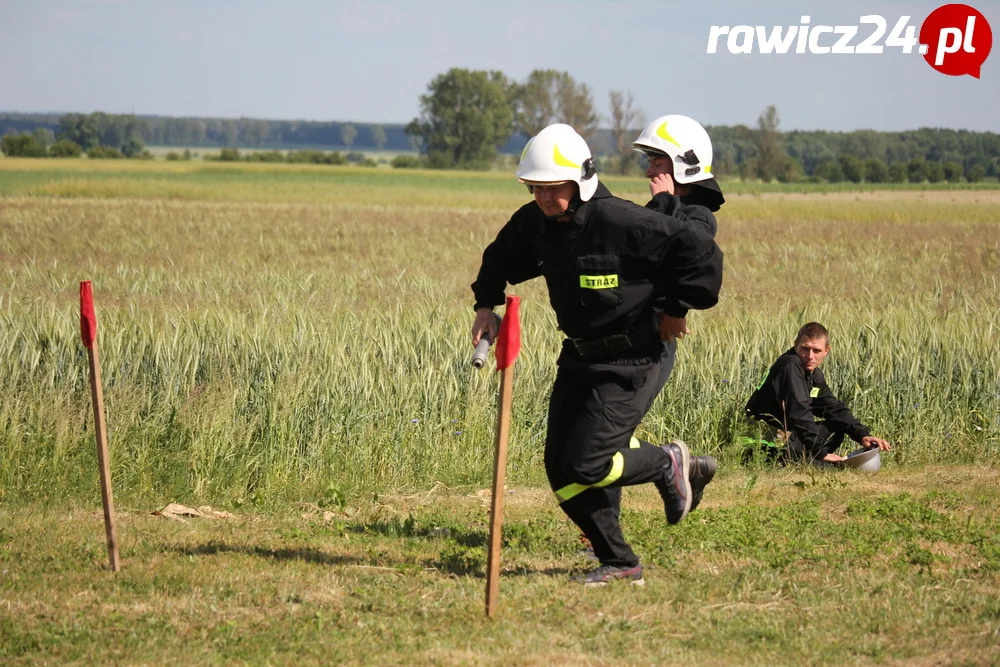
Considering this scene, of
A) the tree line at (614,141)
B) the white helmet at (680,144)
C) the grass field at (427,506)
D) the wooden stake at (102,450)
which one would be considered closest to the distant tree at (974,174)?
the tree line at (614,141)

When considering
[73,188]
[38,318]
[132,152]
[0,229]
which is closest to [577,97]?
[132,152]

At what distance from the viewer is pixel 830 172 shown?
9475 centimetres

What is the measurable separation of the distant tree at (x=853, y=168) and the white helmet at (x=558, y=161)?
91.0 meters

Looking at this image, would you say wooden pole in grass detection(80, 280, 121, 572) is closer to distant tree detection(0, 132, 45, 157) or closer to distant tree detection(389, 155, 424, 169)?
distant tree detection(0, 132, 45, 157)

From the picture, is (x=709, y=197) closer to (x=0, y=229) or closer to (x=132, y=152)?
(x=0, y=229)

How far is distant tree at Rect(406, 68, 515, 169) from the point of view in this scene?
128000 millimetres

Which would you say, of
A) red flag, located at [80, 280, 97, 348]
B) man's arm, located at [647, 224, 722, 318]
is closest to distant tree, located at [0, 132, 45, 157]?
→ red flag, located at [80, 280, 97, 348]

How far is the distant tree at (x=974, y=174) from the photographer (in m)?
76.9

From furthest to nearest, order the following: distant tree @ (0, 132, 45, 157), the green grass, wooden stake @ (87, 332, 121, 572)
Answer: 1. distant tree @ (0, 132, 45, 157)
2. wooden stake @ (87, 332, 121, 572)
3. the green grass

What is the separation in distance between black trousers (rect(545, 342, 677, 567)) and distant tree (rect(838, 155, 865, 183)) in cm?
9086

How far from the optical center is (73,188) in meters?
47.1

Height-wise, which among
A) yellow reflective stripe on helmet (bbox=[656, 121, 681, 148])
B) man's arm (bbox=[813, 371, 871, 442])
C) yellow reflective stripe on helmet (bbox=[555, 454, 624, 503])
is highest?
yellow reflective stripe on helmet (bbox=[656, 121, 681, 148])

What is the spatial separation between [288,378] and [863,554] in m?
3.72

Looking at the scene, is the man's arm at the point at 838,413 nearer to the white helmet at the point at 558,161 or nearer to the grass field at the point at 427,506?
the grass field at the point at 427,506
